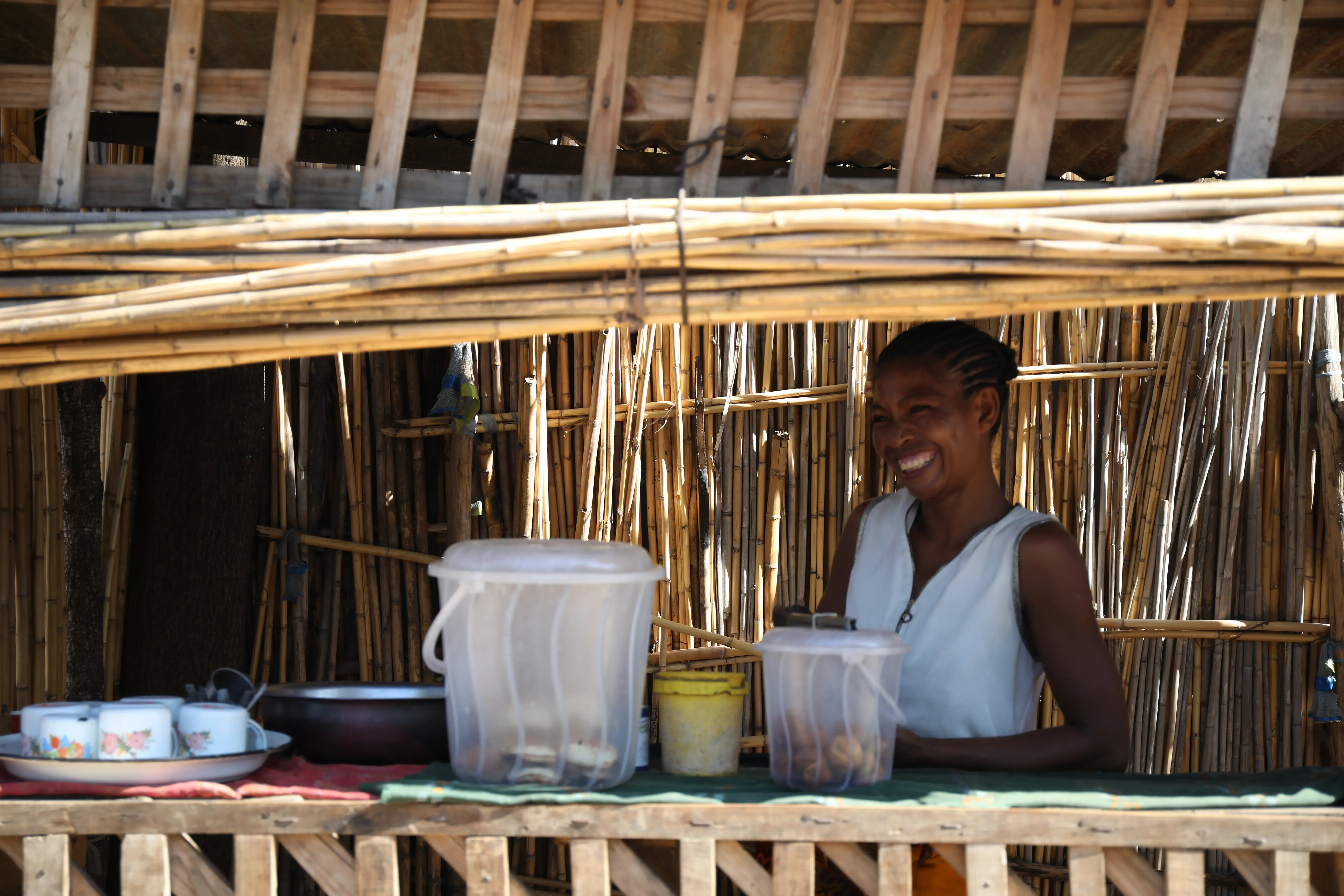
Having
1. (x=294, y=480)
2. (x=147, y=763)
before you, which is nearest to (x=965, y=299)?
(x=147, y=763)

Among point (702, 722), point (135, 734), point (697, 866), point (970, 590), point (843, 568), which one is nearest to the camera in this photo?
point (697, 866)

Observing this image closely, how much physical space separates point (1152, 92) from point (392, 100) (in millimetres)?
1106

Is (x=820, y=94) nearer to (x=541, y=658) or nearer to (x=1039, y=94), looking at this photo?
(x=1039, y=94)

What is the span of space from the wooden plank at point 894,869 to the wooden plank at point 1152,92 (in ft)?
3.26

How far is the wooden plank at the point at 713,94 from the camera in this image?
1.77m

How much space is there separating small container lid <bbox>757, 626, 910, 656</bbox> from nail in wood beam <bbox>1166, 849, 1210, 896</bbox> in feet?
1.21

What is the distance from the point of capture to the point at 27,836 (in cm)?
167

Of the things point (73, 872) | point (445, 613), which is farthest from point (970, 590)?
point (73, 872)

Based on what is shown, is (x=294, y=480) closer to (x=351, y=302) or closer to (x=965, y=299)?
(x=351, y=302)

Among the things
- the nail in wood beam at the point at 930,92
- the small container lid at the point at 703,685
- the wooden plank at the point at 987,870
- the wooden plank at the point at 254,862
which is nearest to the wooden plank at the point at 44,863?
the wooden plank at the point at 254,862

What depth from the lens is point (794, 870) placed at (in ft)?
5.43

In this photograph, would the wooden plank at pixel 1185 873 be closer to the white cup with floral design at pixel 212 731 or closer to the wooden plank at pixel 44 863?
the white cup with floral design at pixel 212 731

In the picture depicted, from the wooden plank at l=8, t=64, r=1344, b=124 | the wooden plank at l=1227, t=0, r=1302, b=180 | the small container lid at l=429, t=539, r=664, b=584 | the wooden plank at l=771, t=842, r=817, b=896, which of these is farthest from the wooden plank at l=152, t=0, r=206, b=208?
the wooden plank at l=1227, t=0, r=1302, b=180

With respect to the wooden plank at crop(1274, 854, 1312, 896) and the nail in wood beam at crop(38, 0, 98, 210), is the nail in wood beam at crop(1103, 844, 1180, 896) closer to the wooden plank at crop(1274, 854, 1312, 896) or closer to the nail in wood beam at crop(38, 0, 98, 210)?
the wooden plank at crop(1274, 854, 1312, 896)
